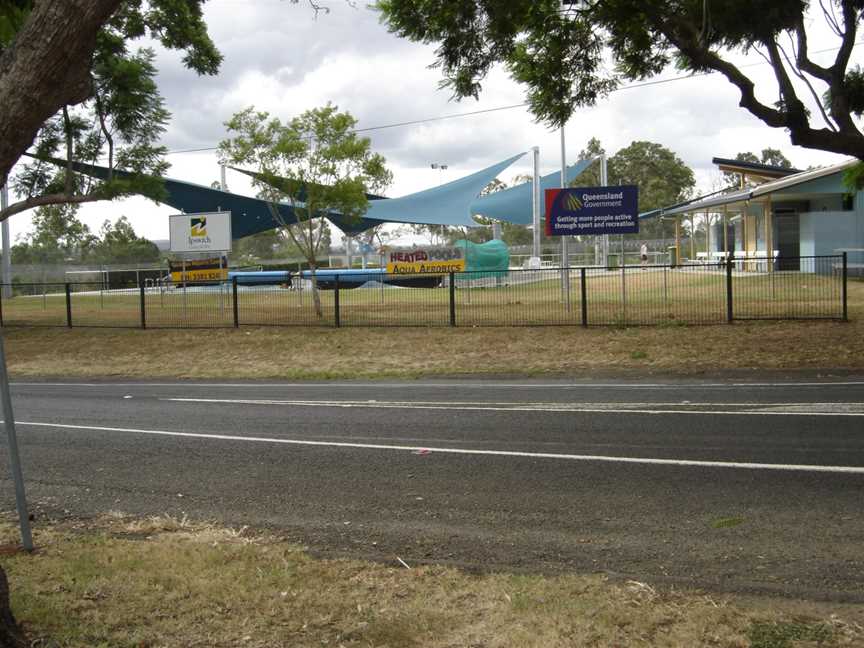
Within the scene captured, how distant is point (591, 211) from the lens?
23578 mm

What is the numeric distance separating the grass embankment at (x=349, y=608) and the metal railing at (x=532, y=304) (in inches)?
612

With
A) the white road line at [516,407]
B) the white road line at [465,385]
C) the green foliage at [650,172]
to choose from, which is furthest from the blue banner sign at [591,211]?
the green foliage at [650,172]

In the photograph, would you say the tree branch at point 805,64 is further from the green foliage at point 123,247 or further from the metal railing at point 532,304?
the green foliage at point 123,247

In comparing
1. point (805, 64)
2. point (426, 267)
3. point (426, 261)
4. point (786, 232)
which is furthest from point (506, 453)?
point (786, 232)

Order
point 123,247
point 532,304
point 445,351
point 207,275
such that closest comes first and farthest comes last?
point 445,351 → point 532,304 → point 207,275 → point 123,247

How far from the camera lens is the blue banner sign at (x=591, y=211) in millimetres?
23266

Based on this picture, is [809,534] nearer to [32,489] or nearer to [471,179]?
[32,489]

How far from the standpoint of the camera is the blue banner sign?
2327 cm

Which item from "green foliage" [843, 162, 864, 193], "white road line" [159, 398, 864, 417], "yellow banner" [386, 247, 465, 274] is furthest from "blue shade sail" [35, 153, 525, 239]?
"white road line" [159, 398, 864, 417]

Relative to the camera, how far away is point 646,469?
313 inches

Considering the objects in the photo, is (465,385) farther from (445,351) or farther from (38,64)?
(38,64)

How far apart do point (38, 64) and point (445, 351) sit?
15.0 metres

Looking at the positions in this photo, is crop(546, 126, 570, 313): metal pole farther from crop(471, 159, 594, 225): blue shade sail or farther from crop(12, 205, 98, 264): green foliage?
crop(12, 205, 98, 264): green foliage

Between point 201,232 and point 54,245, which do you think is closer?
point 201,232
